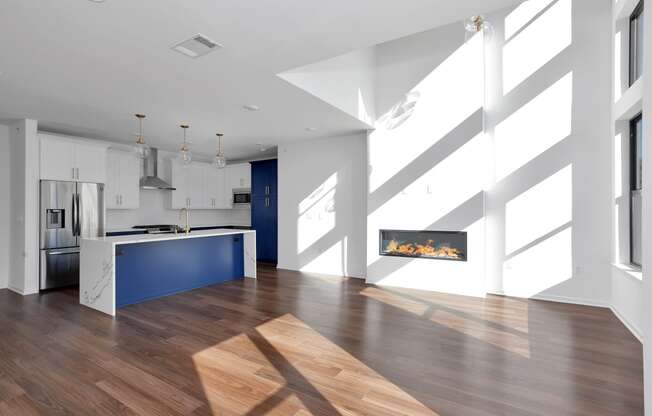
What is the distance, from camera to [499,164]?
4.81 metres

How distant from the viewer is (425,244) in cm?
519

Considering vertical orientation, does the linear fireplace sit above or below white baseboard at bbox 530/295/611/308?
above

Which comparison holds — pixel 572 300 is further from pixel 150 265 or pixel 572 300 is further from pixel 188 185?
pixel 188 185

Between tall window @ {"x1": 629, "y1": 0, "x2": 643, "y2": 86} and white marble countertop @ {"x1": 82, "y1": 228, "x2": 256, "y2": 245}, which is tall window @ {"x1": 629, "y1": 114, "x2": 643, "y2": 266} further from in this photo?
white marble countertop @ {"x1": 82, "y1": 228, "x2": 256, "y2": 245}

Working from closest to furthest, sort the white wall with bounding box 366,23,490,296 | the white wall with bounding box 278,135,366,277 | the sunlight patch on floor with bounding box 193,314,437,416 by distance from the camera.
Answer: the sunlight patch on floor with bounding box 193,314,437,416
the white wall with bounding box 366,23,490,296
the white wall with bounding box 278,135,366,277

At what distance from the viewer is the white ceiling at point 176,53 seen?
215cm

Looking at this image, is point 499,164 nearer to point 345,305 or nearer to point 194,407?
point 345,305

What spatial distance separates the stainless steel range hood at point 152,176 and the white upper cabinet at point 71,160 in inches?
41.3

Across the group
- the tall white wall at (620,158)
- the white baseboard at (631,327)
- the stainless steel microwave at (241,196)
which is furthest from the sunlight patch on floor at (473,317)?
the stainless steel microwave at (241,196)

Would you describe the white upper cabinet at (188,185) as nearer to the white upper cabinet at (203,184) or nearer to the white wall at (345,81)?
the white upper cabinet at (203,184)

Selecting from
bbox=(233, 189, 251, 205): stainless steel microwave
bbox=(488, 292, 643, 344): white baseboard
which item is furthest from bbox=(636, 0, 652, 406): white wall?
bbox=(233, 189, 251, 205): stainless steel microwave

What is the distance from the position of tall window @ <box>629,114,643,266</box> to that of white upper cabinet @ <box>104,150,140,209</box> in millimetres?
7903

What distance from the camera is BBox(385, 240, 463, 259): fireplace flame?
16.2 ft

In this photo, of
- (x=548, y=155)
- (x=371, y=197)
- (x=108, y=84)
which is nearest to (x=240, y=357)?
(x=108, y=84)
